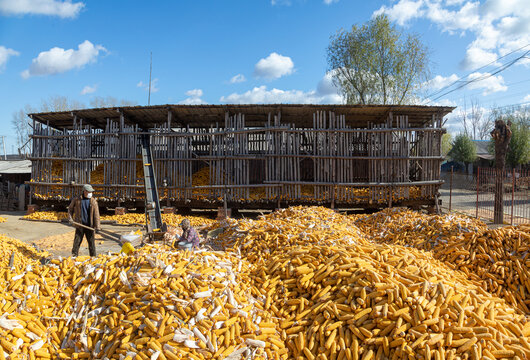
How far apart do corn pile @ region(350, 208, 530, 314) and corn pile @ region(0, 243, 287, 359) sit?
154 inches

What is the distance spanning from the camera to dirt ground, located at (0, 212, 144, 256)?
8.69 meters

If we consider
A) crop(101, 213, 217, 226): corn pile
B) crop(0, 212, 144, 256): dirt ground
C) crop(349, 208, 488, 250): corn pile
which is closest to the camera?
crop(349, 208, 488, 250): corn pile

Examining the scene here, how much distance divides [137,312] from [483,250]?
582 centimetres

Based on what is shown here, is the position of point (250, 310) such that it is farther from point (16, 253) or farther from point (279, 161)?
point (279, 161)

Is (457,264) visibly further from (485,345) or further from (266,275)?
(266,275)

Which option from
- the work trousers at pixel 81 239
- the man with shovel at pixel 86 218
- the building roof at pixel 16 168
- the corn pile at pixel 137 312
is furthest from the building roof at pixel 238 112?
the building roof at pixel 16 168

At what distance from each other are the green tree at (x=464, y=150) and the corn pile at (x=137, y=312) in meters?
40.9

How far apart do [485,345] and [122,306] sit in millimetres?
3812

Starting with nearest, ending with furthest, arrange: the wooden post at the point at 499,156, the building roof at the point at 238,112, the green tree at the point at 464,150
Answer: the wooden post at the point at 499,156
the building roof at the point at 238,112
the green tree at the point at 464,150

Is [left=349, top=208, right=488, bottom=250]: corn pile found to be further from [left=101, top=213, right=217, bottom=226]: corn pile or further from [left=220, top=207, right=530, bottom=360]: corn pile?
[left=101, top=213, right=217, bottom=226]: corn pile

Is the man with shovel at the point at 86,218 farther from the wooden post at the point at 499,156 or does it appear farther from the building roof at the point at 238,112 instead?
the wooden post at the point at 499,156

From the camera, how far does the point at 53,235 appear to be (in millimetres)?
10555

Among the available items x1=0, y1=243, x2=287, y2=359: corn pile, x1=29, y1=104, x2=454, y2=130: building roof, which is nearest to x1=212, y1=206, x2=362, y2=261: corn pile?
x1=0, y1=243, x2=287, y2=359: corn pile

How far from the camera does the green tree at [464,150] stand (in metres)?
35.8
